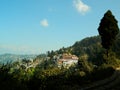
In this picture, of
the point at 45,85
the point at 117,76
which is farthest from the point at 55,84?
the point at 117,76

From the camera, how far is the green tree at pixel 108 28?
40.0m

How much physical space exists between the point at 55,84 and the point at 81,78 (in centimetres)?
490

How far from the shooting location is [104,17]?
4006 centimetres

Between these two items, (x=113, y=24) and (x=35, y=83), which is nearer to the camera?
(x=35, y=83)

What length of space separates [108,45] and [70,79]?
2223 cm

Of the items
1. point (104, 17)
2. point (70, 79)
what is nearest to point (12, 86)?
point (70, 79)

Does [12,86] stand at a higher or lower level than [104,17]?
lower

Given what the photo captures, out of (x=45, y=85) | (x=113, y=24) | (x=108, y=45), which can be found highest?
(x=113, y=24)

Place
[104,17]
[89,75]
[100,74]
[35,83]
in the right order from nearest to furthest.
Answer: [35,83], [89,75], [100,74], [104,17]

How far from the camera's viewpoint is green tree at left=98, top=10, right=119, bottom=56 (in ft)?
131

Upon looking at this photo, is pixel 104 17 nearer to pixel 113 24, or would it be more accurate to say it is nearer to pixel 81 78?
pixel 113 24

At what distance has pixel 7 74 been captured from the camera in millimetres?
12000

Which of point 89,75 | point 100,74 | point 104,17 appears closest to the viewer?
point 89,75

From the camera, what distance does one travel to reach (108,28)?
132ft
